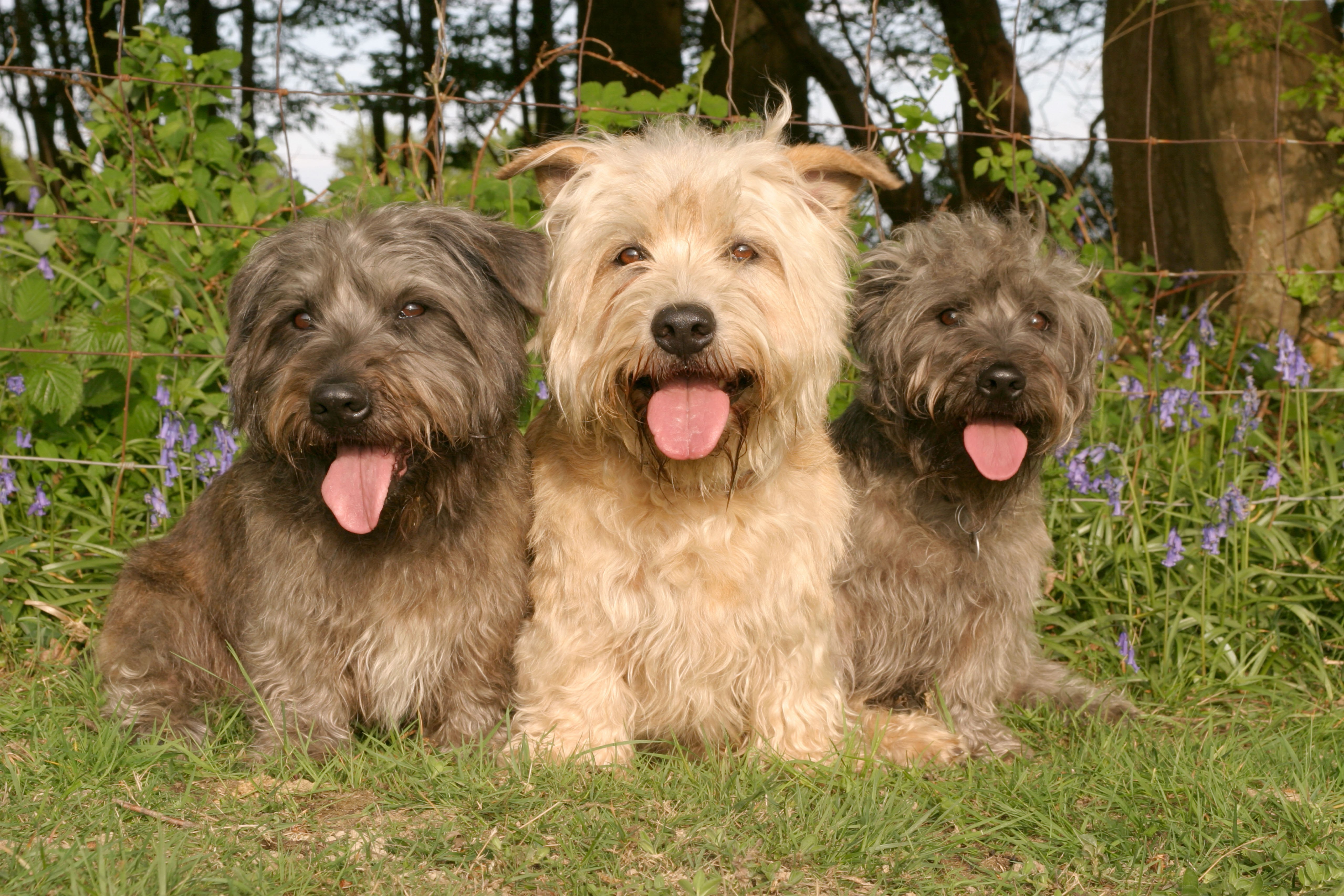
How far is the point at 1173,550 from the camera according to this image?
398cm

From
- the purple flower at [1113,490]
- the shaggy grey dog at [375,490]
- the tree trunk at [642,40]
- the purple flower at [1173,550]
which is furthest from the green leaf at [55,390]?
the tree trunk at [642,40]

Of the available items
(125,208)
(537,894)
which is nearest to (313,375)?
(537,894)

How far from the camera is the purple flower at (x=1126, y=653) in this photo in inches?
154

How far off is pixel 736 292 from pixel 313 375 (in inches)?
43.6

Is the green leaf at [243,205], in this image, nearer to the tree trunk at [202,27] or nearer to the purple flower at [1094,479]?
the purple flower at [1094,479]

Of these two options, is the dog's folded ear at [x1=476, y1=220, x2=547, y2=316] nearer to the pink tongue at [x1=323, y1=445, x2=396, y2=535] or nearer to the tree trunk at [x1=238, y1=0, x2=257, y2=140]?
the pink tongue at [x1=323, y1=445, x2=396, y2=535]

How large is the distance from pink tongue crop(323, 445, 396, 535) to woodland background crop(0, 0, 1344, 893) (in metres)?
0.68

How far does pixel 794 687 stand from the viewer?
320 centimetres

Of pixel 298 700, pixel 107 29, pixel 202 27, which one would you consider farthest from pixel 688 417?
pixel 107 29

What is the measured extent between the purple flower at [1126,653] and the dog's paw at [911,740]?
0.88 m

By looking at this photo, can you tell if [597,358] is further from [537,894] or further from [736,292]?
[537,894]

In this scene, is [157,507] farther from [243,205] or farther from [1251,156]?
[1251,156]

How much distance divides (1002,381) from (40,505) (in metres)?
3.57

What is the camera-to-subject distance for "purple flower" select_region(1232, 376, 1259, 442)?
4.32 metres
